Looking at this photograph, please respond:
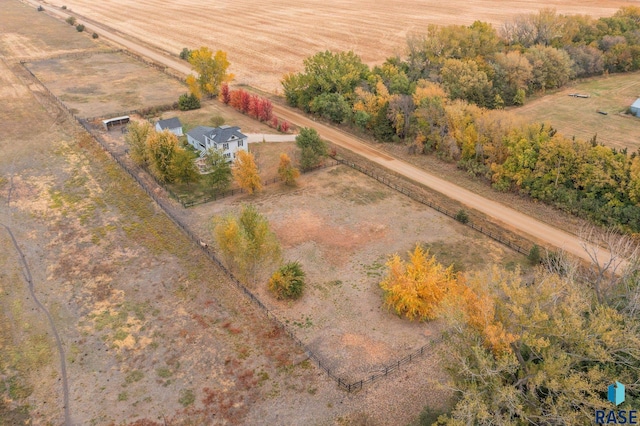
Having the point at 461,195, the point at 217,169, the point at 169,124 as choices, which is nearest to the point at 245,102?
the point at 169,124

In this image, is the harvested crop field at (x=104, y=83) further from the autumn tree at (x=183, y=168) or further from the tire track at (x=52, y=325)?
the tire track at (x=52, y=325)

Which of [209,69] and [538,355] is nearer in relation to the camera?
[538,355]

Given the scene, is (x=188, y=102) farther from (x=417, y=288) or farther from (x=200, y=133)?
(x=417, y=288)

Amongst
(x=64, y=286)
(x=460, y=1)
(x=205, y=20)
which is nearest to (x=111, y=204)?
(x=64, y=286)

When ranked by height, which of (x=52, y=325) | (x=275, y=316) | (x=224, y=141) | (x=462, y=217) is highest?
(x=224, y=141)

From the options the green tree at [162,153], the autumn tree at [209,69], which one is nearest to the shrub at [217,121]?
the autumn tree at [209,69]

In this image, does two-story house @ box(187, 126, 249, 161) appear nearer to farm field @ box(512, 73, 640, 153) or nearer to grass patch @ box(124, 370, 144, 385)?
grass patch @ box(124, 370, 144, 385)
